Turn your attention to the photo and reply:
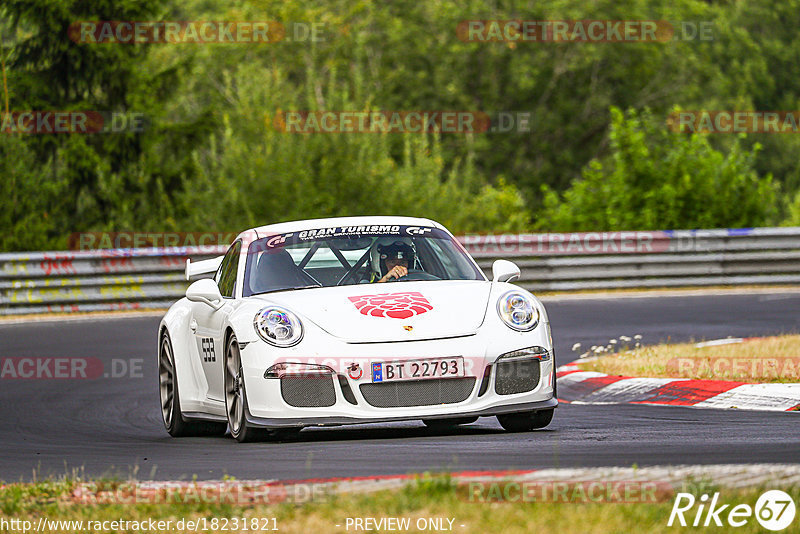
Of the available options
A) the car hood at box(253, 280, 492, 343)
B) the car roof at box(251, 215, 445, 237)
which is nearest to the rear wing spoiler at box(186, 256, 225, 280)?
the car roof at box(251, 215, 445, 237)

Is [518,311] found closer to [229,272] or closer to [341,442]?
[341,442]

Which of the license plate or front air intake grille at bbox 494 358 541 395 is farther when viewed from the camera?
front air intake grille at bbox 494 358 541 395

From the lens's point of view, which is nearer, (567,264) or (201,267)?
(201,267)

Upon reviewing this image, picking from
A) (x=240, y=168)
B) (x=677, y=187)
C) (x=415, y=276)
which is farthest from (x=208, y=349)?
(x=677, y=187)

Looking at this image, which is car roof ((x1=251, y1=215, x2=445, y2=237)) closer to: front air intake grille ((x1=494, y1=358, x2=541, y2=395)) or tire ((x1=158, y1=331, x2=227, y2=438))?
tire ((x1=158, y1=331, x2=227, y2=438))

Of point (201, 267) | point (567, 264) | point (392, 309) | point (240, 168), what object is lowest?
point (567, 264)

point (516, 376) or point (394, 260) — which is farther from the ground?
point (394, 260)

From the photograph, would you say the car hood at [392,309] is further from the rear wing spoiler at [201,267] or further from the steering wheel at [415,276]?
the rear wing spoiler at [201,267]

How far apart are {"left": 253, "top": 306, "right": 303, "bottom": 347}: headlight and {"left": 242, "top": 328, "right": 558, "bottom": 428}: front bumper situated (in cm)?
5

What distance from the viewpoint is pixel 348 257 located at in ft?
Result: 31.0

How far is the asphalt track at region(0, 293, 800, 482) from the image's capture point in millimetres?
6672

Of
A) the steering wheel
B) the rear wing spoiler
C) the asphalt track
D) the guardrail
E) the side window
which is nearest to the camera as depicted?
the asphalt track

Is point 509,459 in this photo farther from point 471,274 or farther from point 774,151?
point 774,151

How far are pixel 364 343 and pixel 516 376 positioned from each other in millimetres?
894
